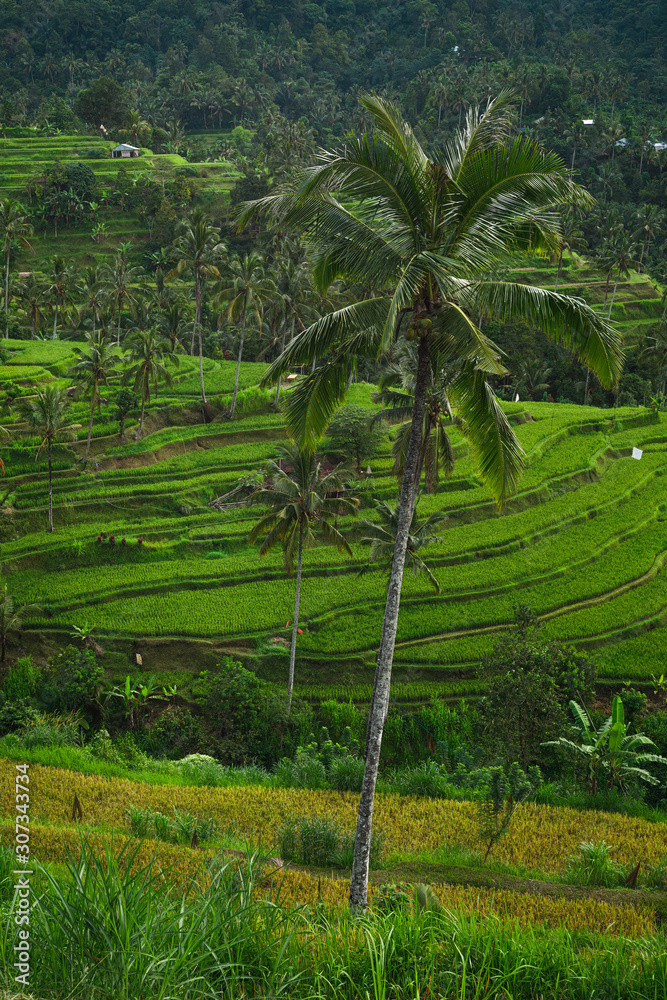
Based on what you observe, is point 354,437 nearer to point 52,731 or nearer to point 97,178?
point 52,731

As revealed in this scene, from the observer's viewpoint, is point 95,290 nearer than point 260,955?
No

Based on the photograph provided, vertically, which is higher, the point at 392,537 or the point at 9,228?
the point at 9,228

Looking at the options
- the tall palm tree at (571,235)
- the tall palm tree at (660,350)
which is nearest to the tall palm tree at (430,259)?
the tall palm tree at (660,350)

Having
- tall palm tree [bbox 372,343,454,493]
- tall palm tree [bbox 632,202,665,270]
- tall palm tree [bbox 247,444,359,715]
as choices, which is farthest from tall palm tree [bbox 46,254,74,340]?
tall palm tree [bbox 632,202,665,270]

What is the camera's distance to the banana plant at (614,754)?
65.4 feet

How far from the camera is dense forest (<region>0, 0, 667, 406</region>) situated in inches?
3009

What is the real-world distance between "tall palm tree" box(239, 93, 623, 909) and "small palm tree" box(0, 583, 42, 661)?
21519 mm

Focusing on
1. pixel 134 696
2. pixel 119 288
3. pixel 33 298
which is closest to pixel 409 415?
pixel 134 696

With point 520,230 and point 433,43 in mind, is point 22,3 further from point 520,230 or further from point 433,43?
point 520,230

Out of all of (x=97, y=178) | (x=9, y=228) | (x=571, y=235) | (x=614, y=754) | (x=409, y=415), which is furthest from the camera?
(x=97, y=178)

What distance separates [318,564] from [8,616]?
12.5m

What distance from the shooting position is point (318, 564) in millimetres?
33344

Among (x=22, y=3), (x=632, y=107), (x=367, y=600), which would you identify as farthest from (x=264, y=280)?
(x=22, y=3)

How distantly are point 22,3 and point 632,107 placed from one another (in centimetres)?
11532
